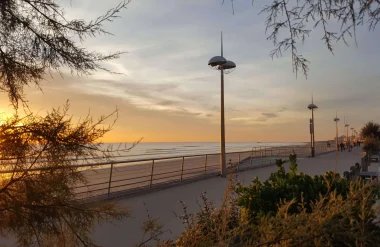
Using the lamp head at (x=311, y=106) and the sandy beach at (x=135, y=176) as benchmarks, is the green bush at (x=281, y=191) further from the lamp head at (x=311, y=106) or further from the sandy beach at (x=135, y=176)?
the lamp head at (x=311, y=106)

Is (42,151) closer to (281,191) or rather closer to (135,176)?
(281,191)

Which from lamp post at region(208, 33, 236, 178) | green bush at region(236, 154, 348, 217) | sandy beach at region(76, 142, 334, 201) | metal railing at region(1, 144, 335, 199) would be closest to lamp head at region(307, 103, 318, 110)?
sandy beach at region(76, 142, 334, 201)

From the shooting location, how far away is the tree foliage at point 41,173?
2291 mm

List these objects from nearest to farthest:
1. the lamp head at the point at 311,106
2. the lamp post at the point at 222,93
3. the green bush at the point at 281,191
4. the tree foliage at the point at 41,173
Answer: the tree foliage at the point at 41,173 < the green bush at the point at 281,191 < the lamp post at the point at 222,93 < the lamp head at the point at 311,106

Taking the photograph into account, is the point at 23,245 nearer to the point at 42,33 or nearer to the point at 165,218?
the point at 42,33

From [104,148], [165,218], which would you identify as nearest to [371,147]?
[165,218]

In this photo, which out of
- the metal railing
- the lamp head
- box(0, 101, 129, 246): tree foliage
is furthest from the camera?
the lamp head

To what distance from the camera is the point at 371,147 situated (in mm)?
24953

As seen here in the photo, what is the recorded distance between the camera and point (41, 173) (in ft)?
7.94

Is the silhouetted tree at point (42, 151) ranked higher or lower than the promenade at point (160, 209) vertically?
higher

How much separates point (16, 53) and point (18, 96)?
0.35 metres

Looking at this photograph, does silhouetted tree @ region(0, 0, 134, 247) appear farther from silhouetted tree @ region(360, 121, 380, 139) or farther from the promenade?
silhouetted tree @ region(360, 121, 380, 139)

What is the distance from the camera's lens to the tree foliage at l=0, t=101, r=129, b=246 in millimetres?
2291

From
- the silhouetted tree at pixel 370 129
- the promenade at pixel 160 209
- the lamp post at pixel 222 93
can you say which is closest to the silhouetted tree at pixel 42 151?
the promenade at pixel 160 209
